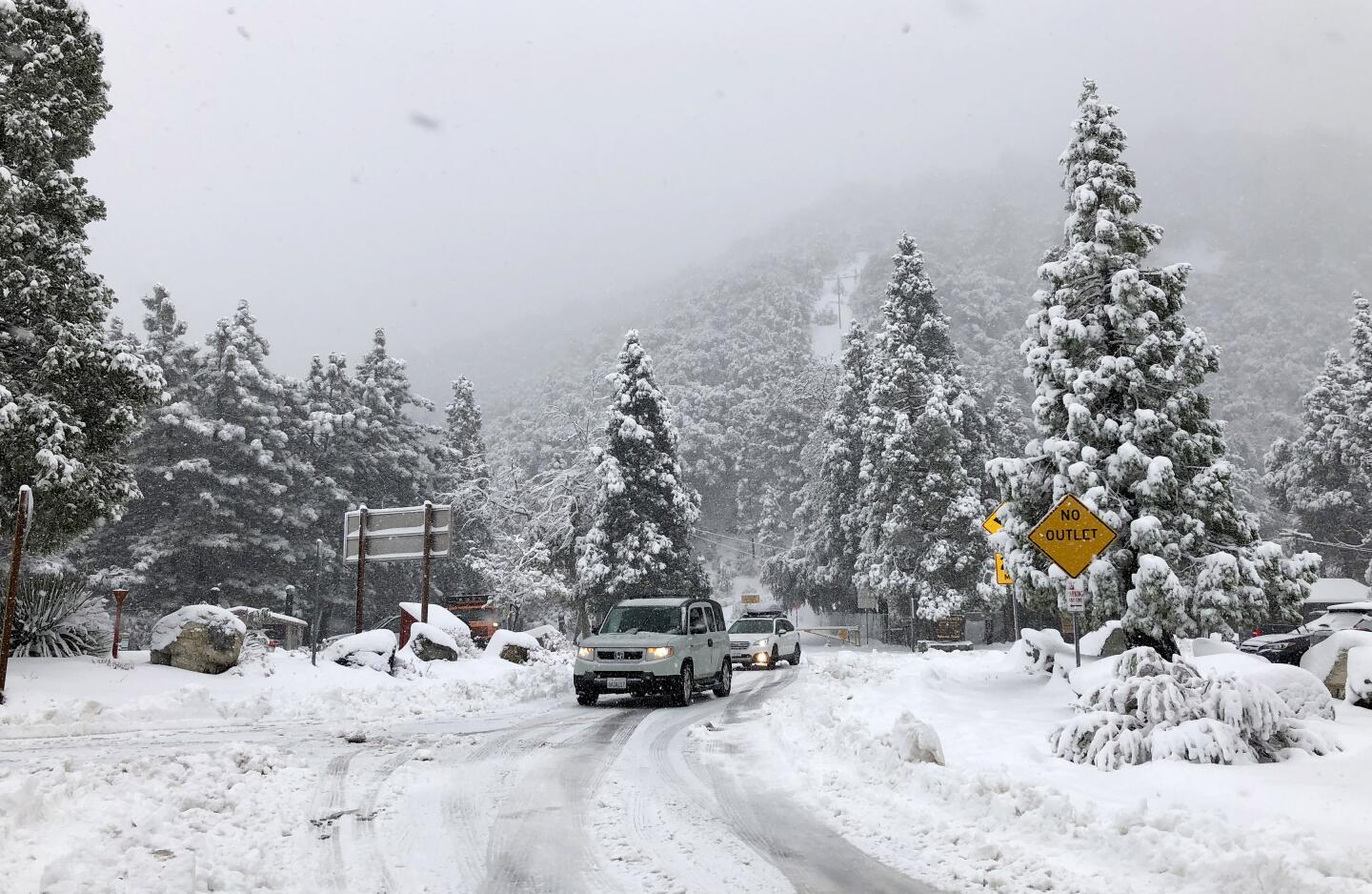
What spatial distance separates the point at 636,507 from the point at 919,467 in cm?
1308

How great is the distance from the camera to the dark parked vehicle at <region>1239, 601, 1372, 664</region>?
16953mm

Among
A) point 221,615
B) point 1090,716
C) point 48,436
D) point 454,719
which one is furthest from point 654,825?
point 48,436

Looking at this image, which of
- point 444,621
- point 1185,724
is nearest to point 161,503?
point 444,621

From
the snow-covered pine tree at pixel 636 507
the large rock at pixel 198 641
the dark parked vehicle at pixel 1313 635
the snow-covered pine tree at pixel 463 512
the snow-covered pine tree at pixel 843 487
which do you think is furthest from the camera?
the snow-covered pine tree at pixel 843 487

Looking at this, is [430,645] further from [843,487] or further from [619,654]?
[843,487]

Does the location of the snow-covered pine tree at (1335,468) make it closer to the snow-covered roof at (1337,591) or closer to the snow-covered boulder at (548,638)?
the snow-covered roof at (1337,591)

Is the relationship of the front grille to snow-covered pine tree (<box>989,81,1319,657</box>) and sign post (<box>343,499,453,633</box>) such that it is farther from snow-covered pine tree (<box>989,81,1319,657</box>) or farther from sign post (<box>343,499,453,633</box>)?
snow-covered pine tree (<box>989,81,1319,657</box>)

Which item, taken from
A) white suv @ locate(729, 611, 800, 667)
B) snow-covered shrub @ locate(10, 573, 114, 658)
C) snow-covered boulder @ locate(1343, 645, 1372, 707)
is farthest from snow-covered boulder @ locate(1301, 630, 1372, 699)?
snow-covered shrub @ locate(10, 573, 114, 658)

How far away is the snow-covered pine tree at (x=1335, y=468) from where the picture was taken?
42.7 metres

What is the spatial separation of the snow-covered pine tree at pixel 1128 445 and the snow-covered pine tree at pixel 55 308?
16.3m

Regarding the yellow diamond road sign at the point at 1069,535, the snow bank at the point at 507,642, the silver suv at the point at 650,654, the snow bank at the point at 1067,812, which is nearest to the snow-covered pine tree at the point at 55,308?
the snow bank at the point at 507,642

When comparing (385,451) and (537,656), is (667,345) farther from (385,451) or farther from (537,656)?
(537,656)

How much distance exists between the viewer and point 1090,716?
8609 millimetres

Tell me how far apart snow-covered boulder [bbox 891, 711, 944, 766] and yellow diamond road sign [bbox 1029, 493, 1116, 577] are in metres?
5.01
